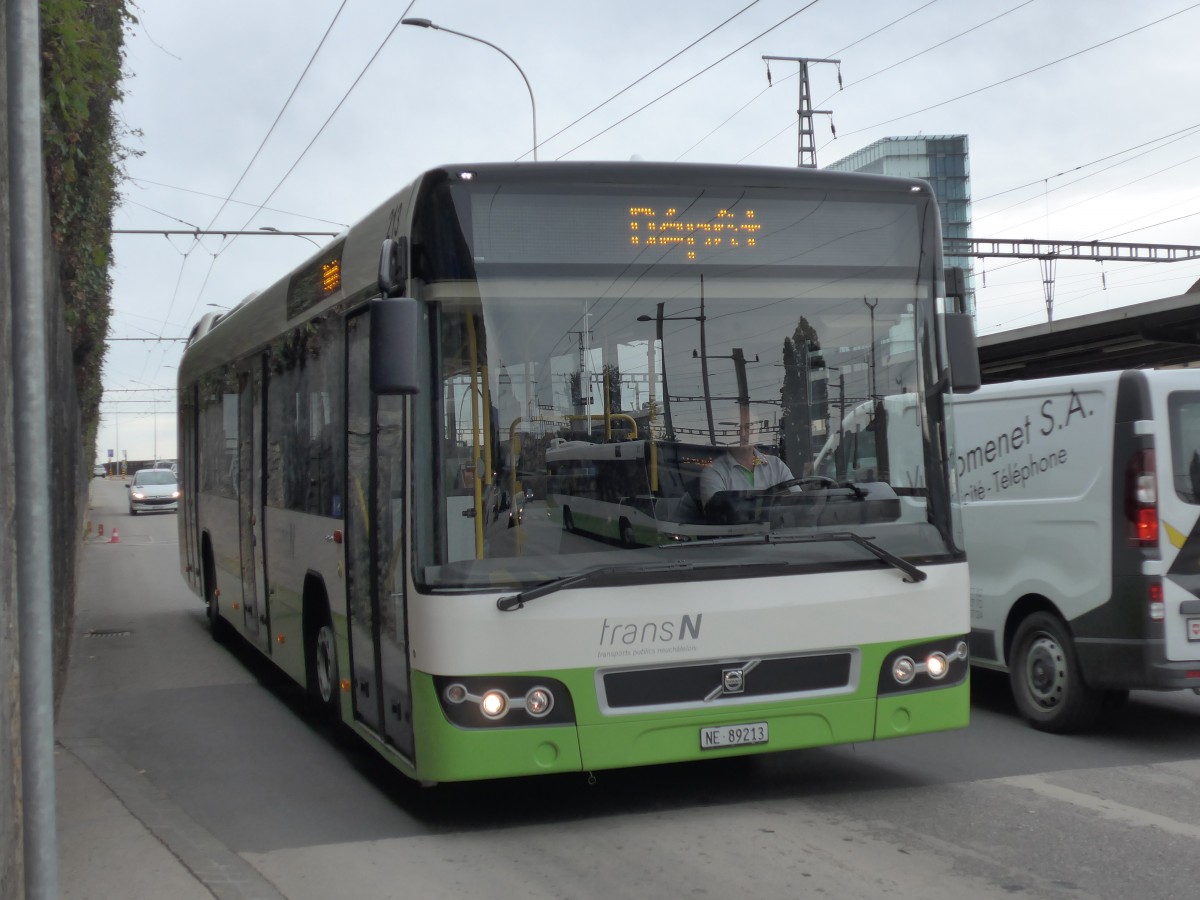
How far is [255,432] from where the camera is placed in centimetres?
1024

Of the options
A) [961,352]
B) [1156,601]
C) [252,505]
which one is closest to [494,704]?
[961,352]

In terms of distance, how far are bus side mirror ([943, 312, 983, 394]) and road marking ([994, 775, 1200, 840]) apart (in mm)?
1972

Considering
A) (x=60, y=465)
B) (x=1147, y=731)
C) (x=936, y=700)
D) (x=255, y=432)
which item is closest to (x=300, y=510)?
(x=255, y=432)

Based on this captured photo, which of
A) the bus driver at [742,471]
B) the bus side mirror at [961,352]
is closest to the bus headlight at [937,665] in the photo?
the bus driver at [742,471]

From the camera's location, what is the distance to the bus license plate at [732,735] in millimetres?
5992

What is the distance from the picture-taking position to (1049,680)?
27.0 feet

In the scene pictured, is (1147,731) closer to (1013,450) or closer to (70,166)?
(1013,450)

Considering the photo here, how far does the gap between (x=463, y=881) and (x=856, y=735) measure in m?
1.91

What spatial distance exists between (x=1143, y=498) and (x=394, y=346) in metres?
4.29

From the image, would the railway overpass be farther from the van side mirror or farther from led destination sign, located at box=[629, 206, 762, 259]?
led destination sign, located at box=[629, 206, 762, 259]

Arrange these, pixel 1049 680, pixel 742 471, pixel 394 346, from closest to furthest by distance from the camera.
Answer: pixel 394 346 < pixel 742 471 < pixel 1049 680

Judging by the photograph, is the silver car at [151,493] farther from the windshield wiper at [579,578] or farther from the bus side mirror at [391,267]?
the windshield wiper at [579,578]

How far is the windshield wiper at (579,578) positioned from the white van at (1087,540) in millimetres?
2376

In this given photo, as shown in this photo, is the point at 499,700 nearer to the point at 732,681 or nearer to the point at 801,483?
the point at 732,681
